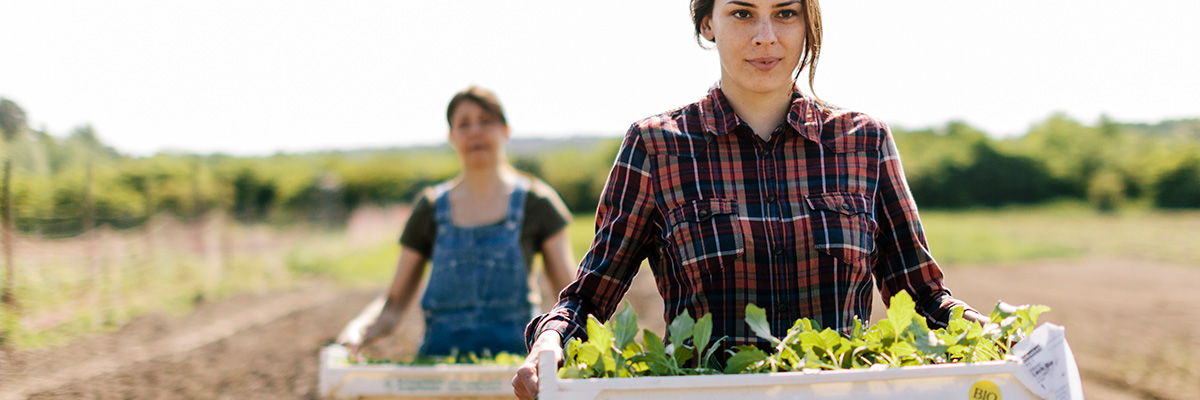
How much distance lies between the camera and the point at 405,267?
424 centimetres

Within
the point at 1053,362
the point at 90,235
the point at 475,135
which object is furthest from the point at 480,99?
the point at 90,235

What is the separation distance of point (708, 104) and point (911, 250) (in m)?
0.54

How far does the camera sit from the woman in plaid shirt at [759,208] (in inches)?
71.4

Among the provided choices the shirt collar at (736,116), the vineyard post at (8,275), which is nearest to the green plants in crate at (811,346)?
the shirt collar at (736,116)

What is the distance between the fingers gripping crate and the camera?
3.50 metres

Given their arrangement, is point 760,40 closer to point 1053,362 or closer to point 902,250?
point 902,250

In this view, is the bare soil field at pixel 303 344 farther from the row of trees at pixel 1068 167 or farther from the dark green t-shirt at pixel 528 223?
the row of trees at pixel 1068 167

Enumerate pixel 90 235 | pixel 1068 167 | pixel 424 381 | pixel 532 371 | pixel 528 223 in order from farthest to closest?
pixel 1068 167 → pixel 90 235 → pixel 528 223 → pixel 424 381 → pixel 532 371

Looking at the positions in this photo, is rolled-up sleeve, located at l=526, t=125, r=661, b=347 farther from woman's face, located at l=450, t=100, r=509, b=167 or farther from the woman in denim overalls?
woman's face, located at l=450, t=100, r=509, b=167

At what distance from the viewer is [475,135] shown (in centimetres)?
437

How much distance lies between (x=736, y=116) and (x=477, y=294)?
2.38 metres

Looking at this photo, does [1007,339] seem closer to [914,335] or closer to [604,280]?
[914,335]

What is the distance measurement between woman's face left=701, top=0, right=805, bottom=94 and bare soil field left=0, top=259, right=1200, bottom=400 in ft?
11.9

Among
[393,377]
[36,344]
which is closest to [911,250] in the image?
[393,377]
